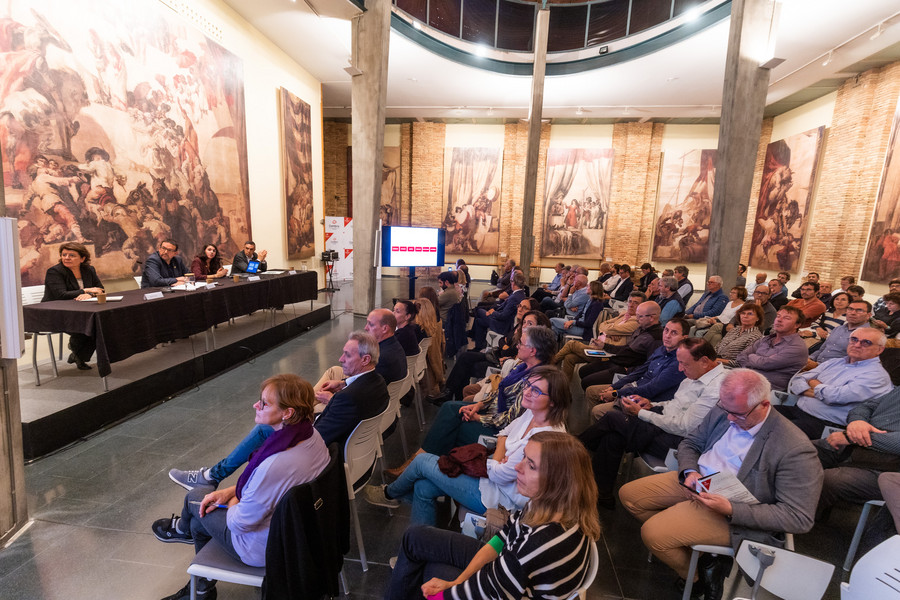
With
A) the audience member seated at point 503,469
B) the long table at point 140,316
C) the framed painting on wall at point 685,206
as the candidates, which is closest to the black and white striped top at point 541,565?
the audience member seated at point 503,469

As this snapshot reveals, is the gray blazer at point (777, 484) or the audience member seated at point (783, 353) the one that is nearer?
the gray blazer at point (777, 484)

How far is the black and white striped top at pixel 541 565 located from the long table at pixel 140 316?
422 cm

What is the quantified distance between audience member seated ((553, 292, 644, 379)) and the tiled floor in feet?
7.52

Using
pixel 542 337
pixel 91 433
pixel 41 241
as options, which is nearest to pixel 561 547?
pixel 542 337

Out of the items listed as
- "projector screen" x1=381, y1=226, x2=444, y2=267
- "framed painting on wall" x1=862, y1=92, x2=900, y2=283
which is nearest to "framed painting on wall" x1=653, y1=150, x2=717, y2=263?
"framed painting on wall" x1=862, y1=92, x2=900, y2=283

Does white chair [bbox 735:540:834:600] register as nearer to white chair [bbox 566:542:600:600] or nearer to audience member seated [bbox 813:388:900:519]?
white chair [bbox 566:542:600:600]

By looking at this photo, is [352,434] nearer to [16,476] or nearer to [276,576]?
[276,576]

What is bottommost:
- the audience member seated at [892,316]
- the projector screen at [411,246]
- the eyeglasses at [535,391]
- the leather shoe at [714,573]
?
the leather shoe at [714,573]

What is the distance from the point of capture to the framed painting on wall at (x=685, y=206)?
624 inches

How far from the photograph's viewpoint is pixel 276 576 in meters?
1.60

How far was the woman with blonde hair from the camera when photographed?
14.8 ft

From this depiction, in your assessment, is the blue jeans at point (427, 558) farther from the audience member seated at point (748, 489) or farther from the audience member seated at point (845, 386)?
the audience member seated at point (845, 386)

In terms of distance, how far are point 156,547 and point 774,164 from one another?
18939mm

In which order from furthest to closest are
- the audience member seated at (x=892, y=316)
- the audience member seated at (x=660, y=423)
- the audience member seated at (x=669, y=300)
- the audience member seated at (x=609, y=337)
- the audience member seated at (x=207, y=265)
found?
the audience member seated at (x=207, y=265), the audience member seated at (x=669, y=300), the audience member seated at (x=892, y=316), the audience member seated at (x=609, y=337), the audience member seated at (x=660, y=423)
